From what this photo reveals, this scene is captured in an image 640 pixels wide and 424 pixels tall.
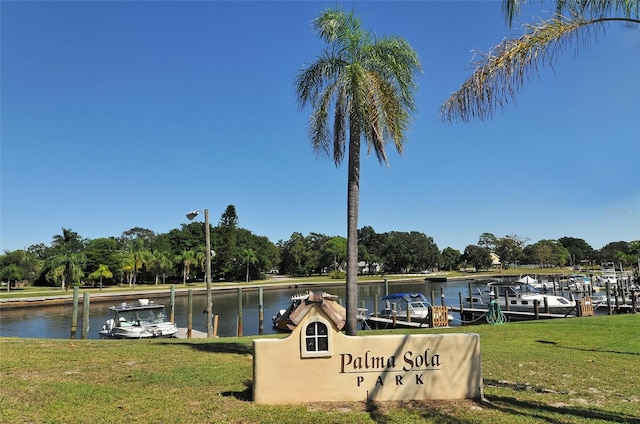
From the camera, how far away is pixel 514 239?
12462cm

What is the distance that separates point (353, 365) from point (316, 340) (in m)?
0.69

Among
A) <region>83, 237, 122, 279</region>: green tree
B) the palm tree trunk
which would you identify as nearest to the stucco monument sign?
the palm tree trunk

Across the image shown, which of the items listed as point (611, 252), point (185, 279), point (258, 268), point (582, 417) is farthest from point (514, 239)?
point (582, 417)

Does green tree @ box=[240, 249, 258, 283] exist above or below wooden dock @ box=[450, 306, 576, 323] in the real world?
above

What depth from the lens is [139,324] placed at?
2175 cm

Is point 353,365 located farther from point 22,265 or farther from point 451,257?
point 451,257

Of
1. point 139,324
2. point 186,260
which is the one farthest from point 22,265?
point 139,324

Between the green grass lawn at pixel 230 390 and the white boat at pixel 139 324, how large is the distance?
949cm

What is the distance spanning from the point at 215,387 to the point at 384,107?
7.00m

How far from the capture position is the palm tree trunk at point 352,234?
387 inches

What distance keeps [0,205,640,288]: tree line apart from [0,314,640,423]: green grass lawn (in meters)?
40.8

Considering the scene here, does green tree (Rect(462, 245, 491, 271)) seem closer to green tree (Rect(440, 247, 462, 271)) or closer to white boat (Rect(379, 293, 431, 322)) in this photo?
green tree (Rect(440, 247, 462, 271))

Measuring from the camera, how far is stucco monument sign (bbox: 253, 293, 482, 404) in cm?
623

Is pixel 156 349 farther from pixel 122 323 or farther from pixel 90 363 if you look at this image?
pixel 122 323
